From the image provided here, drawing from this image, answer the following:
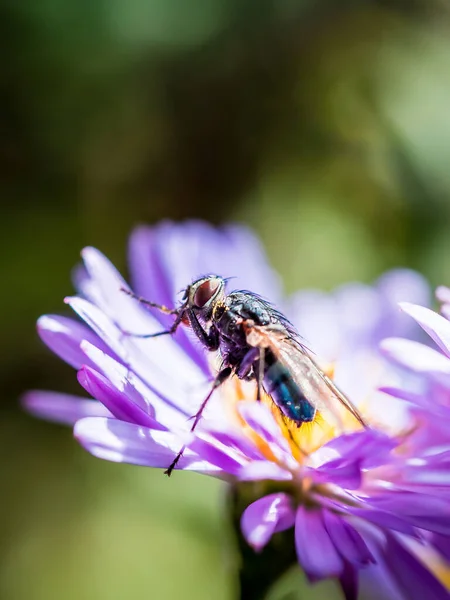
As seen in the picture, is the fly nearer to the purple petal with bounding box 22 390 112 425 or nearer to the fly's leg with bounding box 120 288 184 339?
the fly's leg with bounding box 120 288 184 339

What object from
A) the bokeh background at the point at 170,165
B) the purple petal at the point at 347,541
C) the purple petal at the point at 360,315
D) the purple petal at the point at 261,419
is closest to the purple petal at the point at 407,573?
the purple petal at the point at 347,541

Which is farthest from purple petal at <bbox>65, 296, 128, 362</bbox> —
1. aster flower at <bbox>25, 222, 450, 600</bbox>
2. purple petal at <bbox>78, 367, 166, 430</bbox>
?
purple petal at <bbox>78, 367, 166, 430</bbox>

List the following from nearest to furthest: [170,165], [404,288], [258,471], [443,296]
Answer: [258,471], [443,296], [404,288], [170,165]

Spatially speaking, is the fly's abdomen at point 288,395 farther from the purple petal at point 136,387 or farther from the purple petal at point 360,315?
the purple petal at point 360,315

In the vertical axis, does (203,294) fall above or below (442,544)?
above

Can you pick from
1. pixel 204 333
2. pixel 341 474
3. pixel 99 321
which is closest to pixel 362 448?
pixel 341 474

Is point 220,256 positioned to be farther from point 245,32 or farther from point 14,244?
point 245,32

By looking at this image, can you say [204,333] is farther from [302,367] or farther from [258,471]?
[258,471]
